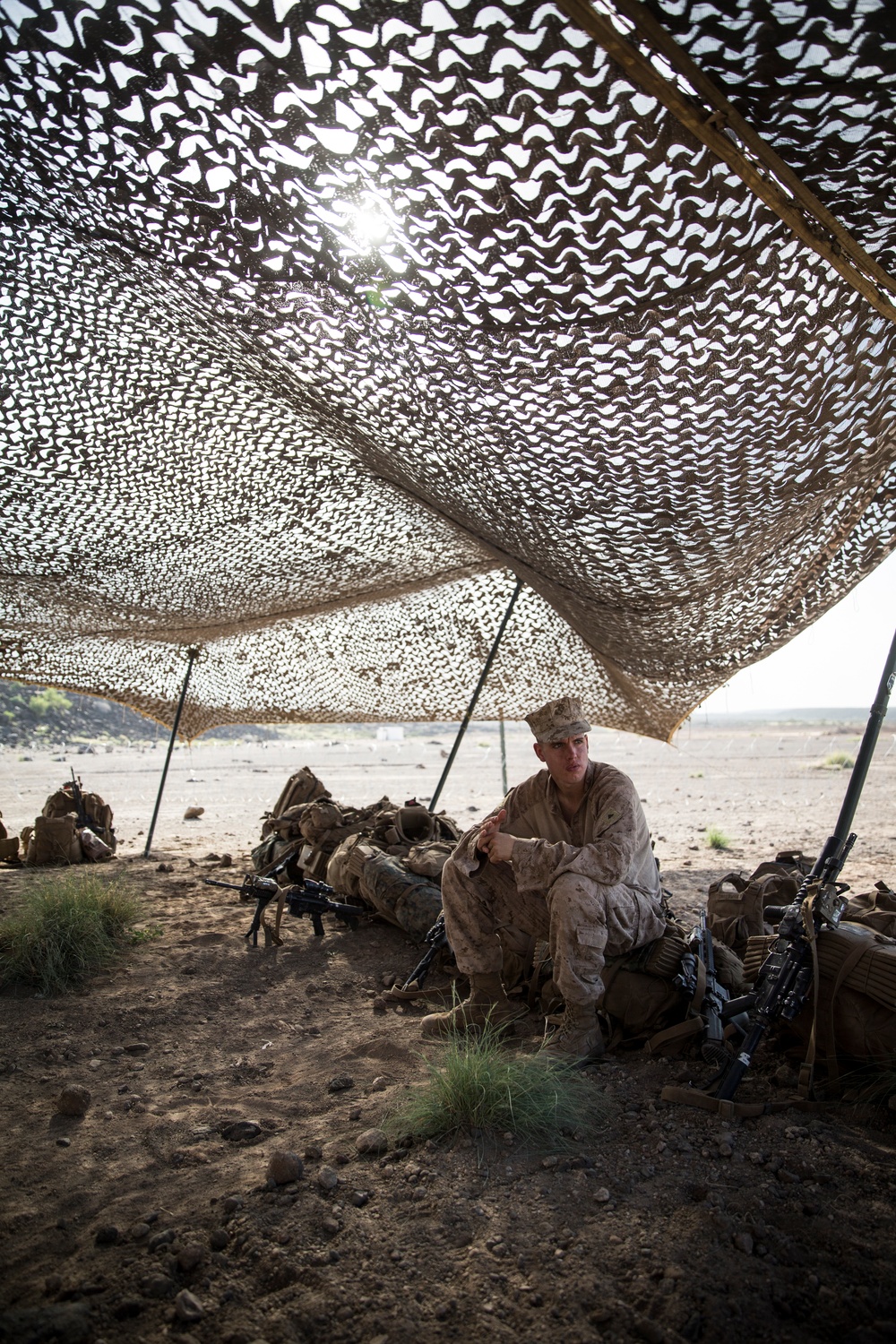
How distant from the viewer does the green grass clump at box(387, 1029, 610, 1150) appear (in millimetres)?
2320

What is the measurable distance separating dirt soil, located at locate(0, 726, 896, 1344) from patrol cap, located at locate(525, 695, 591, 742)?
1.21m

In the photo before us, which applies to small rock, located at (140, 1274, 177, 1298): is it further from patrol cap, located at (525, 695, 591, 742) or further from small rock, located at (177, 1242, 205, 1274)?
patrol cap, located at (525, 695, 591, 742)

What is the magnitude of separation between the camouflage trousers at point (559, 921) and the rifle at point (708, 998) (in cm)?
17

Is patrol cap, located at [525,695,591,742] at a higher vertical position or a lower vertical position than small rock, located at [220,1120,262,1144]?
higher

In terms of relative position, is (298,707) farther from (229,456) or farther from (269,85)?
(269,85)

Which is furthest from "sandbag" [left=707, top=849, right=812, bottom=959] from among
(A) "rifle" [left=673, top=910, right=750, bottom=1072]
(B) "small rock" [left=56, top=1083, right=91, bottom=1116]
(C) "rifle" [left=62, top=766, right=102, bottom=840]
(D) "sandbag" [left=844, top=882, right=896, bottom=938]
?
(C) "rifle" [left=62, top=766, right=102, bottom=840]

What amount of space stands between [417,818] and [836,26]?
4835mm

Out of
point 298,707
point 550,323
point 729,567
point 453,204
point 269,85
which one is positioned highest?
point 269,85

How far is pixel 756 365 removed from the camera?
2.67m

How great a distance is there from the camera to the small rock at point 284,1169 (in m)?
2.13

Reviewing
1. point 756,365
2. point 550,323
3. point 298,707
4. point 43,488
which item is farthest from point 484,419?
point 298,707

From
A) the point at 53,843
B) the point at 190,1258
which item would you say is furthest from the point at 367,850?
the point at 53,843

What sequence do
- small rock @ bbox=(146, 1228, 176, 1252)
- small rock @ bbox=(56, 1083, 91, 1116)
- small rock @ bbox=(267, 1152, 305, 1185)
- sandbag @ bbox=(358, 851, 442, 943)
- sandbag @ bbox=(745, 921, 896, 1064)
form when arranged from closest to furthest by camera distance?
small rock @ bbox=(146, 1228, 176, 1252)
small rock @ bbox=(267, 1152, 305, 1185)
sandbag @ bbox=(745, 921, 896, 1064)
small rock @ bbox=(56, 1083, 91, 1116)
sandbag @ bbox=(358, 851, 442, 943)

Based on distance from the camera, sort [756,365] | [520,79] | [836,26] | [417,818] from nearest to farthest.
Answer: [836,26] → [520,79] → [756,365] → [417,818]
